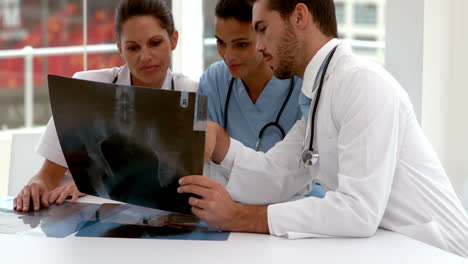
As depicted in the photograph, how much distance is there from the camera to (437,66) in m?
2.60

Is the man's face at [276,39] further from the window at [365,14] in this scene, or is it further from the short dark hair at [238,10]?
the window at [365,14]

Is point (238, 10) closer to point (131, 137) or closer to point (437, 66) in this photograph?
point (131, 137)

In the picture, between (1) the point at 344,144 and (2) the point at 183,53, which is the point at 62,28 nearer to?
(2) the point at 183,53

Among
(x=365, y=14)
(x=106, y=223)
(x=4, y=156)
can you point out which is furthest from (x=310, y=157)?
(x=365, y=14)

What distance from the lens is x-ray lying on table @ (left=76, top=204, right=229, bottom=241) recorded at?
3.79 feet

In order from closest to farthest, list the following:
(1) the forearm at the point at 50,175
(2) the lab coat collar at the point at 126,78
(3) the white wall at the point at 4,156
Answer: (1) the forearm at the point at 50,175 → (2) the lab coat collar at the point at 126,78 → (3) the white wall at the point at 4,156

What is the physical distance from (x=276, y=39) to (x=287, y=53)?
0.04 meters

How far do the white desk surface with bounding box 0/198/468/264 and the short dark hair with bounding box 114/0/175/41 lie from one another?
813 mm

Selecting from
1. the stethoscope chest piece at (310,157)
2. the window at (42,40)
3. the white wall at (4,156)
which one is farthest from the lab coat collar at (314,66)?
the window at (42,40)

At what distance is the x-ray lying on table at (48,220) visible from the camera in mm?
1189

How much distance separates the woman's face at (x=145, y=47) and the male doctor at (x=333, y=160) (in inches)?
15.3

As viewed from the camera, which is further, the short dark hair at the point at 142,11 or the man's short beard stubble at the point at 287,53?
the short dark hair at the point at 142,11

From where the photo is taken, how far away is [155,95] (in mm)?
1121

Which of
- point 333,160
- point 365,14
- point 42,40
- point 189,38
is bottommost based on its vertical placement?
point 333,160
